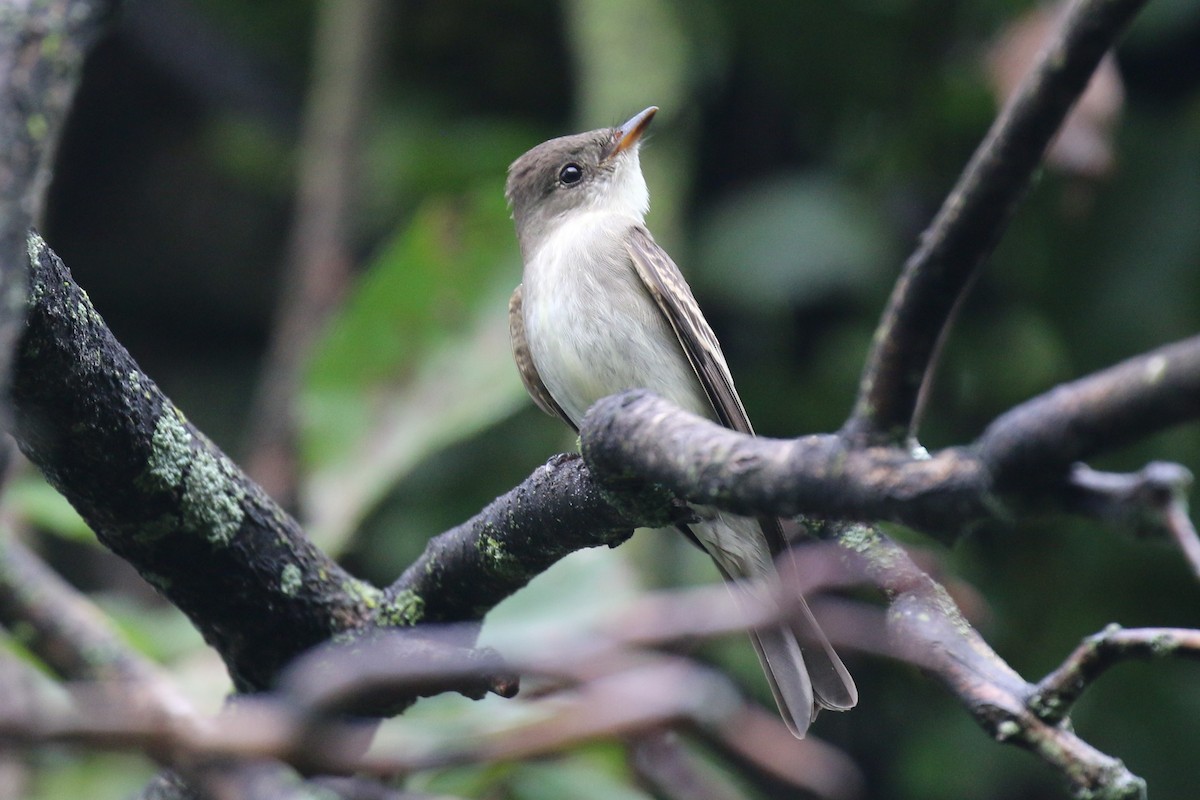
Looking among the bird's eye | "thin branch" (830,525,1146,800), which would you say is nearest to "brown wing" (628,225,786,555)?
the bird's eye

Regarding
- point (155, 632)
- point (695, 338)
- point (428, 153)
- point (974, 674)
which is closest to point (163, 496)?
point (974, 674)

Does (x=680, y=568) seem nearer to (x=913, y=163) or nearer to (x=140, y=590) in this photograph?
(x=913, y=163)

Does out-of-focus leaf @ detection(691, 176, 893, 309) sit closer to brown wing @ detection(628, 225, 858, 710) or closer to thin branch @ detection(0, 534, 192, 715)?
brown wing @ detection(628, 225, 858, 710)

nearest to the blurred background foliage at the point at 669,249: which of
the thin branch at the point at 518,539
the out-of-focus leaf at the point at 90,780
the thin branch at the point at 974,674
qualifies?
the out-of-focus leaf at the point at 90,780

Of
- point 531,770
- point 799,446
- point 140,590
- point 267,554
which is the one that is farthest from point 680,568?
point 799,446

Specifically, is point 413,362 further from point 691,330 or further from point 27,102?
point 27,102

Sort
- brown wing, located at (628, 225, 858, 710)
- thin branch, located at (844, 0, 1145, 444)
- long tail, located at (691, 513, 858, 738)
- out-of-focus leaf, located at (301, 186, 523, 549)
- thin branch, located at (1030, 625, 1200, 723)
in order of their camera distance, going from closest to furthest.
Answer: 1. thin branch, located at (844, 0, 1145, 444)
2. thin branch, located at (1030, 625, 1200, 723)
3. long tail, located at (691, 513, 858, 738)
4. brown wing, located at (628, 225, 858, 710)
5. out-of-focus leaf, located at (301, 186, 523, 549)
